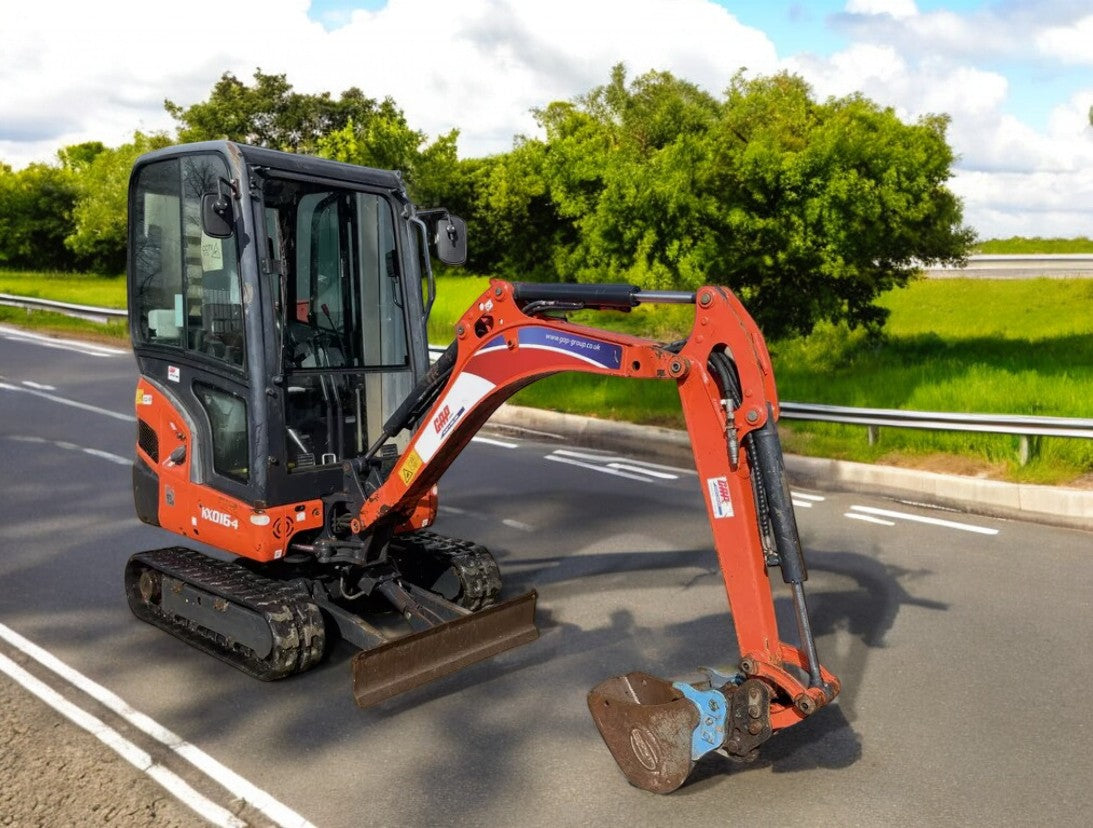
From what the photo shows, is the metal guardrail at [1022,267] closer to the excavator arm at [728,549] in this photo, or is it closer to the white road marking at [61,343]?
the white road marking at [61,343]

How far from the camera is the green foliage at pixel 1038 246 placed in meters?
45.2

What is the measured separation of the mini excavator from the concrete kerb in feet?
15.8

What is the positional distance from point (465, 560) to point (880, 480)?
605cm

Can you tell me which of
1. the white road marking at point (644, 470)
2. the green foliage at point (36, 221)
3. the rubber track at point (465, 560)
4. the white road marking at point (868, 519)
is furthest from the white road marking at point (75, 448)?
the green foliage at point (36, 221)

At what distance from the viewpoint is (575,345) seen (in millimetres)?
5637

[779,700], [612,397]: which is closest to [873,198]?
[612,397]

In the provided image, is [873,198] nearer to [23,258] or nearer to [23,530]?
[23,530]

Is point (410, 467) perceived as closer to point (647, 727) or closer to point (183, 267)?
point (183, 267)

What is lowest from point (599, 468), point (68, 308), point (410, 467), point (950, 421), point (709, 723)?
point (599, 468)

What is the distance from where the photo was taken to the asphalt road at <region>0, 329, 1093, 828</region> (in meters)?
5.30

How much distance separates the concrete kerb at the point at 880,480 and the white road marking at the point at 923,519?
0.73 m

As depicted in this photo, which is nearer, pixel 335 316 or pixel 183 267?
pixel 183 267

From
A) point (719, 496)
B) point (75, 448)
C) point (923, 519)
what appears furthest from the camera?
point (75, 448)

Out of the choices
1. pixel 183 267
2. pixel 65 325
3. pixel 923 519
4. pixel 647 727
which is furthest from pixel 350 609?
pixel 65 325
